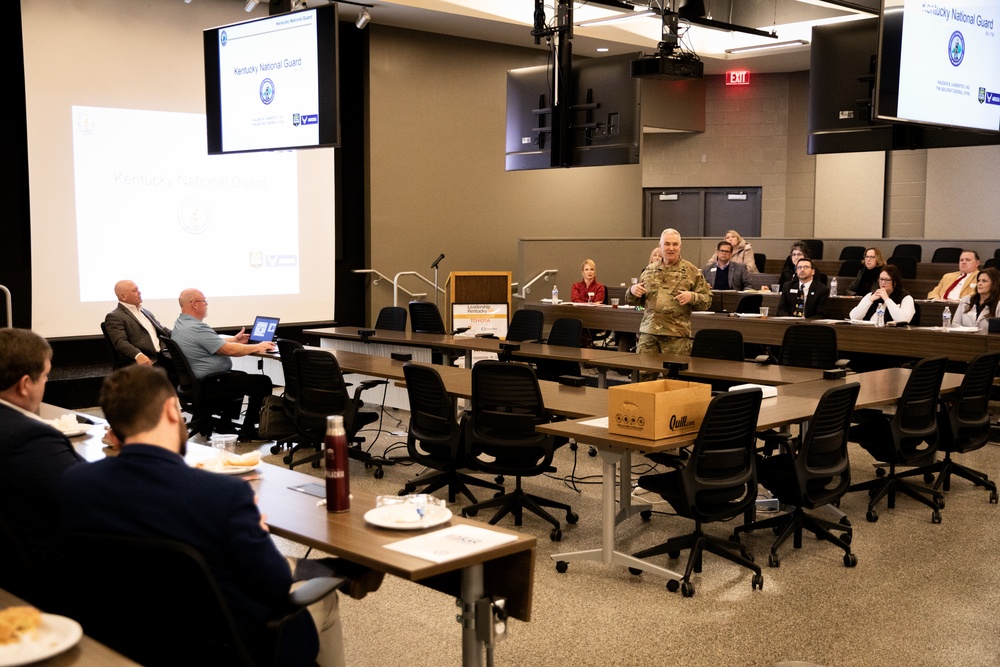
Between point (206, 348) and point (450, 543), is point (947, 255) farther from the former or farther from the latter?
point (450, 543)

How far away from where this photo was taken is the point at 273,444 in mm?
8359

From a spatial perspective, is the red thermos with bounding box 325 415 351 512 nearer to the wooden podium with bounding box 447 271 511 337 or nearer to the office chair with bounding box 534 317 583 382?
the office chair with bounding box 534 317 583 382

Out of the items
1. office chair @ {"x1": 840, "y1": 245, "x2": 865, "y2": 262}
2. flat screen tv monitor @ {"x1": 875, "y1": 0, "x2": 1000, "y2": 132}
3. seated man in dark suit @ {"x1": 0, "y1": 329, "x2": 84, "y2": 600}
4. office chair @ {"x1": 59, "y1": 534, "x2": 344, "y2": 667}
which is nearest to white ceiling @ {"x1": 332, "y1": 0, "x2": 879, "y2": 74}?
office chair @ {"x1": 840, "y1": 245, "x2": 865, "y2": 262}

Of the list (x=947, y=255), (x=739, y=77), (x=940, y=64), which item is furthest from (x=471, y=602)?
(x=739, y=77)

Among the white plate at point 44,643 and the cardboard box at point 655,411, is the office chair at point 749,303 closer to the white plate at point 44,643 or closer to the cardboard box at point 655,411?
the cardboard box at point 655,411

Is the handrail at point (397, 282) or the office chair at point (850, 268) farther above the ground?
the office chair at point (850, 268)

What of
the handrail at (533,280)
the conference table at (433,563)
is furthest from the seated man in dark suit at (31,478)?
the handrail at (533,280)

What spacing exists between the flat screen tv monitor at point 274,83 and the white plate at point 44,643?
17.0 ft

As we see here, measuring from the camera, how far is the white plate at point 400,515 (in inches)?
116

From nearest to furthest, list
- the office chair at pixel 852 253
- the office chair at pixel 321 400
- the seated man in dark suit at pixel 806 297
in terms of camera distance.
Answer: the office chair at pixel 321 400, the seated man in dark suit at pixel 806 297, the office chair at pixel 852 253

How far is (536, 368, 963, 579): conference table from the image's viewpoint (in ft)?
15.2

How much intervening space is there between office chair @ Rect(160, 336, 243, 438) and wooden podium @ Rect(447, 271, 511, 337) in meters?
4.03

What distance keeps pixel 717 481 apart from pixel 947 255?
10318 millimetres

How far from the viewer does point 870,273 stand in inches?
424
